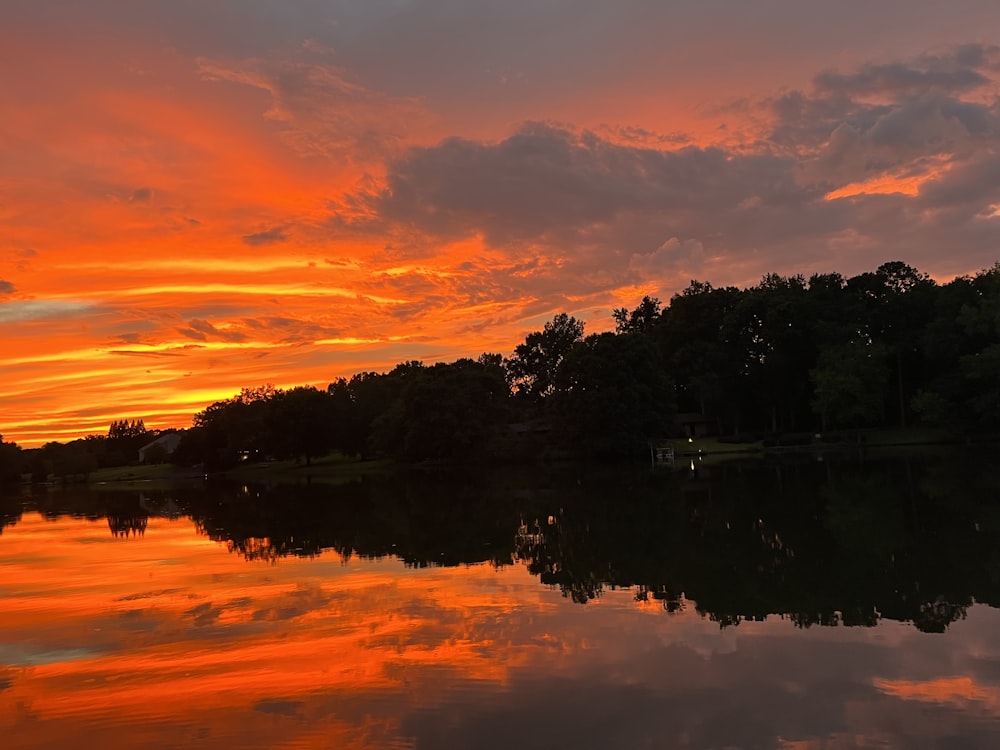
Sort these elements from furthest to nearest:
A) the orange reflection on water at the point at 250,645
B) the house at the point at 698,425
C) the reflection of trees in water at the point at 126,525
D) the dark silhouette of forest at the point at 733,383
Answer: the house at the point at 698,425 < the dark silhouette of forest at the point at 733,383 < the reflection of trees in water at the point at 126,525 < the orange reflection on water at the point at 250,645

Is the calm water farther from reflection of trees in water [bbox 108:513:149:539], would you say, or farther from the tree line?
the tree line

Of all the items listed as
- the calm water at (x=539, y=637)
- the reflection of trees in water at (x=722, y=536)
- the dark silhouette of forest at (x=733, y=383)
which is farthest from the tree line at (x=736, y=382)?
the calm water at (x=539, y=637)

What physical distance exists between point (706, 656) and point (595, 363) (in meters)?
71.4

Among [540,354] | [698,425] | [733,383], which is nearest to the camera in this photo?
[733,383]

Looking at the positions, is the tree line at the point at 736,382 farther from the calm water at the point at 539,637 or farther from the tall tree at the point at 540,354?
the calm water at the point at 539,637

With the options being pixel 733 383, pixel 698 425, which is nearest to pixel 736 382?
pixel 733 383

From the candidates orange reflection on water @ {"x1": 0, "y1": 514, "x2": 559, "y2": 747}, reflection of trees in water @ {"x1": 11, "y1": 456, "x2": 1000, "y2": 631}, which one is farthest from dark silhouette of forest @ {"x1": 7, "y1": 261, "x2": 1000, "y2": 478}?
orange reflection on water @ {"x1": 0, "y1": 514, "x2": 559, "y2": 747}

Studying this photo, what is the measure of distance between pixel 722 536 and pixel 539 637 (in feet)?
32.7

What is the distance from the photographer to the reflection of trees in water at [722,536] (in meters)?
13.4

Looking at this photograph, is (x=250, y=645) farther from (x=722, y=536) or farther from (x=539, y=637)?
(x=722, y=536)

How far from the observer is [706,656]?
1039cm

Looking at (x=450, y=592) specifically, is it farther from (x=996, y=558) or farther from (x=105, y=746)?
(x=996, y=558)

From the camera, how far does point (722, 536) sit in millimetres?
20328

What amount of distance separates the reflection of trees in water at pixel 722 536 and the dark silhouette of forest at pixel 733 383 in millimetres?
33351
